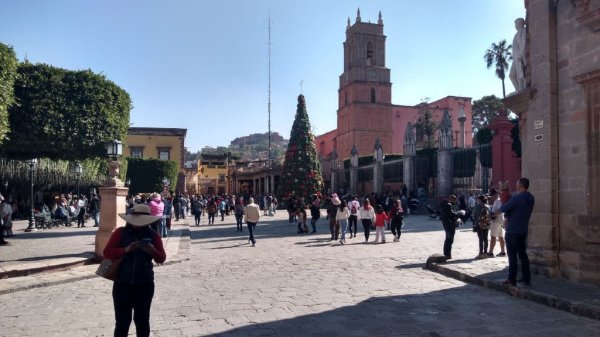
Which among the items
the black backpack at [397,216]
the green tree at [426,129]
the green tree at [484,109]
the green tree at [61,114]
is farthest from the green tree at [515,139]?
the green tree at [484,109]

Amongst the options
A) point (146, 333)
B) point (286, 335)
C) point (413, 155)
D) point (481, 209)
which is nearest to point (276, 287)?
point (286, 335)

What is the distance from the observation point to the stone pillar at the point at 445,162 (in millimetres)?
26062

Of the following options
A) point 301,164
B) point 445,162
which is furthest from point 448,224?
point 301,164

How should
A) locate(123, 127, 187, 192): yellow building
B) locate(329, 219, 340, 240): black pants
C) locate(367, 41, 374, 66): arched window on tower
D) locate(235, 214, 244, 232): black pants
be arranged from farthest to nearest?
locate(367, 41, 374, 66): arched window on tower, locate(123, 127, 187, 192): yellow building, locate(235, 214, 244, 232): black pants, locate(329, 219, 340, 240): black pants

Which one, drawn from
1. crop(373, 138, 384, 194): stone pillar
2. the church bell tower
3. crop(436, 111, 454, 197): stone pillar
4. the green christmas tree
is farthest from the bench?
the church bell tower

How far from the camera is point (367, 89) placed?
202 ft

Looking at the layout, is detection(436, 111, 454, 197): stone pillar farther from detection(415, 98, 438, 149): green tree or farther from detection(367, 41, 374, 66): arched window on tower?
detection(367, 41, 374, 66): arched window on tower

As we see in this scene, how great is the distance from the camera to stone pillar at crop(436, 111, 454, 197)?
2606cm

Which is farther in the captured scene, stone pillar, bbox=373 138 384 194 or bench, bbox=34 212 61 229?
stone pillar, bbox=373 138 384 194

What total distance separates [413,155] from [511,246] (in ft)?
76.9

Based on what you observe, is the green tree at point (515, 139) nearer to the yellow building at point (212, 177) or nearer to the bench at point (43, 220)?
the bench at point (43, 220)

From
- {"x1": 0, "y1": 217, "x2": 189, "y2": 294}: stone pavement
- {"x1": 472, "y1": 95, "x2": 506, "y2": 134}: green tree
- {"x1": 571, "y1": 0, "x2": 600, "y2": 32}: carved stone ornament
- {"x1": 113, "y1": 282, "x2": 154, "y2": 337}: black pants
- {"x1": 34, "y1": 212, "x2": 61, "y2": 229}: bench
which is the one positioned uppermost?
{"x1": 472, "y1": 95, "x2": 506, "y2": 134}: green tree

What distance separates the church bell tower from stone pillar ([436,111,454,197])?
3519cm

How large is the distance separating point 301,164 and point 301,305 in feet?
94.3
